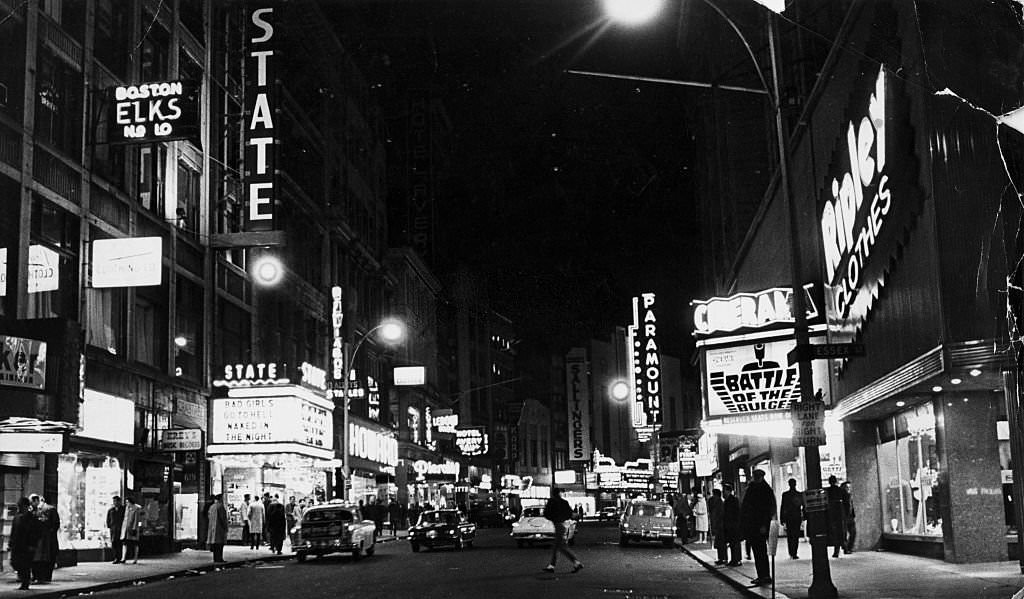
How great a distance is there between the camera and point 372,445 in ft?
224

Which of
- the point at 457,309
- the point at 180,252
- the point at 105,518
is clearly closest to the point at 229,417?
the point at 180,252

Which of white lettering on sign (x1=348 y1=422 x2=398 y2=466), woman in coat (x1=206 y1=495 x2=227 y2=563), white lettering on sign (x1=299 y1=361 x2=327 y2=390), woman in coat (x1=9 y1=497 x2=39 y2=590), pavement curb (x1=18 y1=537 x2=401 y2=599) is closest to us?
pavement curb (x1=18 y1=537 x2=401 y2=599)

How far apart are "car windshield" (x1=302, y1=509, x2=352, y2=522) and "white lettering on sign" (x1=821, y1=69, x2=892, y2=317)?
14685 millimetres


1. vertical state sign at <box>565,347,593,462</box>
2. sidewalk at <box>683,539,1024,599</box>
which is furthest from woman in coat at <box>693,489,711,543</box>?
vertical state sign at <box>565,347,593,462</box>

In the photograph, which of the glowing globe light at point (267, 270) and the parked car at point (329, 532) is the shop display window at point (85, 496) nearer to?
the parked car at point (329, 532)

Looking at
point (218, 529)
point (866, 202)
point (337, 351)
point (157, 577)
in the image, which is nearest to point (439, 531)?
point (218, 529)

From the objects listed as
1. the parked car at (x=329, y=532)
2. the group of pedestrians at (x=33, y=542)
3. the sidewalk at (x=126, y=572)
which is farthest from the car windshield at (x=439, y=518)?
the group of pedestrians at (x=33, y=542)

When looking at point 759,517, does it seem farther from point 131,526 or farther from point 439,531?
point 439,531

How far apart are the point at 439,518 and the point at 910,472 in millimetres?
17995

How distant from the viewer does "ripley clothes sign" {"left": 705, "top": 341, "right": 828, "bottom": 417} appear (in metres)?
28.1

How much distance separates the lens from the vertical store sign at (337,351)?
58031mm

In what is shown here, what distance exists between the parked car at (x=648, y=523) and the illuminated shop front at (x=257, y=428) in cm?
1355

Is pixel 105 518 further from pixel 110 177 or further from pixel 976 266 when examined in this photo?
pixel 976 266

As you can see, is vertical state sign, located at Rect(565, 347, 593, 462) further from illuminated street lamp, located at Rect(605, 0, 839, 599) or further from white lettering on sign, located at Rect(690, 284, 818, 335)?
illuminated street lamp, located at Rect(605, 0, 839, 599)
